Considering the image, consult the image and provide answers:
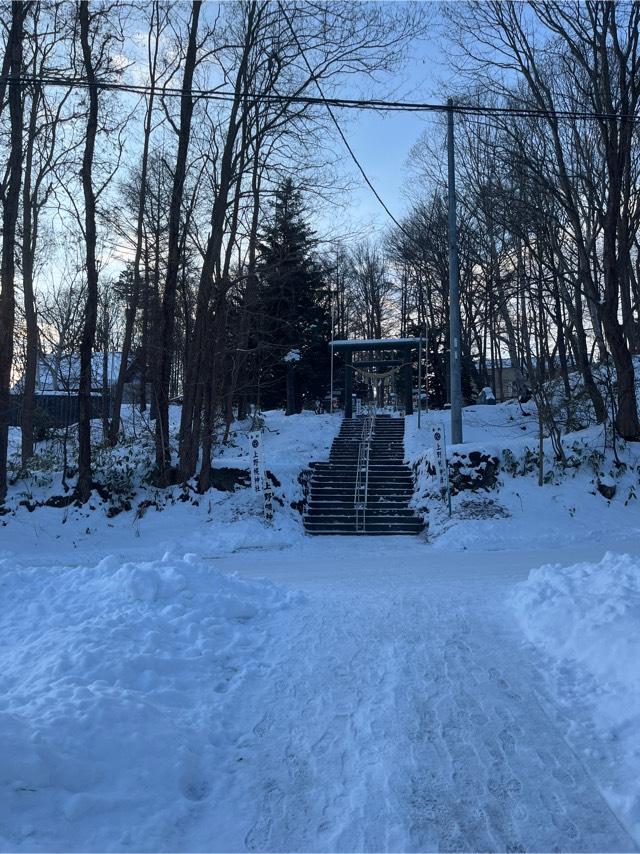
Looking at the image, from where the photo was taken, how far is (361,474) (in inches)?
710

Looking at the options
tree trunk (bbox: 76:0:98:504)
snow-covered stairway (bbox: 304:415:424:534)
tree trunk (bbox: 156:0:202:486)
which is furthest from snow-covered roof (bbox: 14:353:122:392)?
snow-covered stairway (bbox: 304:415:424:534)

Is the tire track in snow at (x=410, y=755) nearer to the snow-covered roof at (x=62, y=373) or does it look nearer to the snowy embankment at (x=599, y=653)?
the snowy embankment at (x=599, y=653)

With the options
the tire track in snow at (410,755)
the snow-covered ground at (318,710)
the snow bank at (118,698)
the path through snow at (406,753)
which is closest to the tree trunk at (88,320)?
the snow-covered ground at (318,710)

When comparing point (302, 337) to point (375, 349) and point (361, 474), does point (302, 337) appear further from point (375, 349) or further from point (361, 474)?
point (361, 474)

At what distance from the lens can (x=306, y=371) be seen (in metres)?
31.2

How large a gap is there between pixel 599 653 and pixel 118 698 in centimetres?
373

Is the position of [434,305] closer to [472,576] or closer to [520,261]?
[520,261]

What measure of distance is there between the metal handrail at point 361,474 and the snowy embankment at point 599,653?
7.78 m

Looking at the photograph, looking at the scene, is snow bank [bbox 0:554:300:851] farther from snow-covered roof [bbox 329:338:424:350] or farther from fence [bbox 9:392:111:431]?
snow-covered roof [bbox 329:338:424:350]

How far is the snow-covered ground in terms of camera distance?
122 inches

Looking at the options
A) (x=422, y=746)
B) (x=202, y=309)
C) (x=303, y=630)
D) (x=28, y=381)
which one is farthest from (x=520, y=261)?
(x=422, y=746)

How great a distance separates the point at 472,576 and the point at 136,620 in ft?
18.4

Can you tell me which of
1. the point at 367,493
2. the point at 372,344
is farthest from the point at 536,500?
the point at 372,344

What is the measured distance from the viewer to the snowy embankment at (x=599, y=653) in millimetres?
3629
